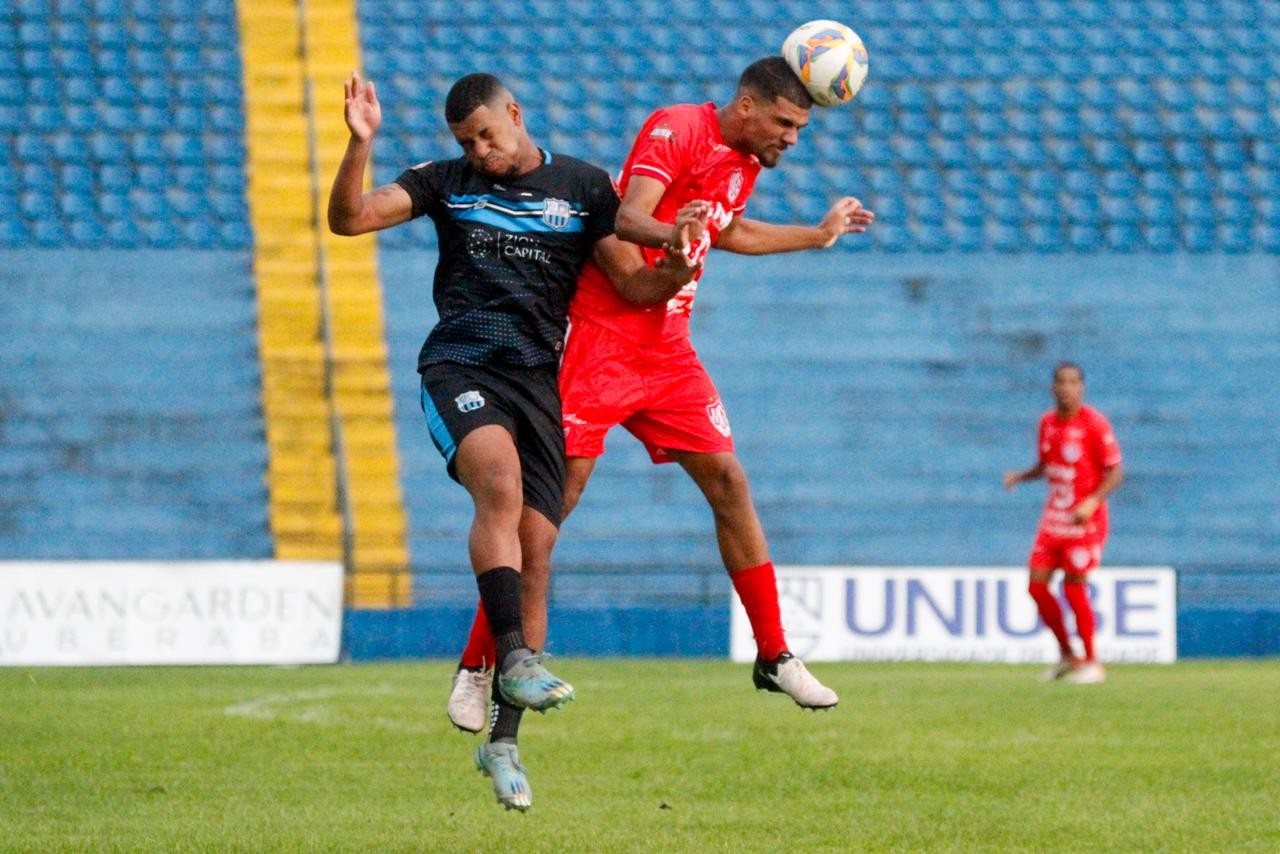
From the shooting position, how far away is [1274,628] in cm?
1584

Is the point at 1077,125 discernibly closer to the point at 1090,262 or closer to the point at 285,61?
the point at 1090,262

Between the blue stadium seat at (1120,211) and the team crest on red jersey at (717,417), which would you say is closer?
the team crest on red jersey at (717,417)

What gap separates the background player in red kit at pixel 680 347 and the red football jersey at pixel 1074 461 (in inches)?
276

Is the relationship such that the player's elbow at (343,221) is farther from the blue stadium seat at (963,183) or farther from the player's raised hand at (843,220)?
the blue stadium seat at (963,183)

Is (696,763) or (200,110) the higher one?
(200,110)

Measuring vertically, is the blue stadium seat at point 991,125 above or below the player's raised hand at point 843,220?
above

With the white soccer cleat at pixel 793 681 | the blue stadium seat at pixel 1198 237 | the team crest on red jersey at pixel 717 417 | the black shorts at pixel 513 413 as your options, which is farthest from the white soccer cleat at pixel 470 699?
the blue stadium seat at pixel 1198 237

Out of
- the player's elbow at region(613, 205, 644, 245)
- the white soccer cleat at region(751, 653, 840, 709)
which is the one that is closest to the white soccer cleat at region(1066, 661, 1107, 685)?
the white soccer cleat at region(751, 653, 840, 709)

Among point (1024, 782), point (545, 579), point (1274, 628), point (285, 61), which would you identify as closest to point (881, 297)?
point (1274, 628)

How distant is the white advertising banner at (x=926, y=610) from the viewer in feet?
49.0

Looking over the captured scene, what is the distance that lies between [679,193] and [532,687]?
5.48ft

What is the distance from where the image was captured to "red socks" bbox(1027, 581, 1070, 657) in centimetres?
1312

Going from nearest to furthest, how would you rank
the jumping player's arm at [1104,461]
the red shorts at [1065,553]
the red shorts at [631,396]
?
the red shorts at [631,396] → the jumping player's arm at [1104,461] → the red shorts at [1065,553]

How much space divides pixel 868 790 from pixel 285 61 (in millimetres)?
12171
